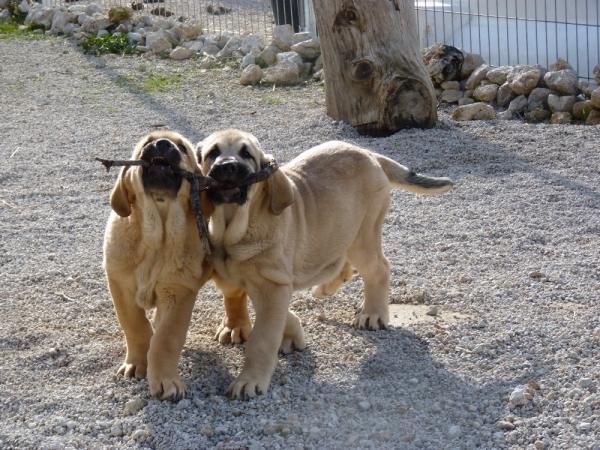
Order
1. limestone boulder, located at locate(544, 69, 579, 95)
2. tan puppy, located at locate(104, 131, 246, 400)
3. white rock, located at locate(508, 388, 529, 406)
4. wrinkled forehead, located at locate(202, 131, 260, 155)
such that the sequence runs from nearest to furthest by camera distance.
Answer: white rock, located at locate(508, 388, 529, 406), tan puppy, located at locate(104, 131, 246, 400), wrinkled forehead, located at locate(202, 131, 260, 155), limestone boulder, located at locate(544, 69, 579, 95)

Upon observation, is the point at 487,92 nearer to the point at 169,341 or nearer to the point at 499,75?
the point at 499,75

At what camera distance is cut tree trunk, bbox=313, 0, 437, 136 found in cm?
952

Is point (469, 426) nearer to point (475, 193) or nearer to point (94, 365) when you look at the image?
point (94, 365)

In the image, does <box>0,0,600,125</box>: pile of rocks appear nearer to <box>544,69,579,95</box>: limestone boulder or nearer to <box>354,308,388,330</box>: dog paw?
<box>544,69,579,95</box>: limestone boulder

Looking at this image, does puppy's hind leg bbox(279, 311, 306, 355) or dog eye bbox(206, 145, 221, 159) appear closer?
dog eye bbox(206, 145, 221, 159)

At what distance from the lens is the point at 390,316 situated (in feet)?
19.2

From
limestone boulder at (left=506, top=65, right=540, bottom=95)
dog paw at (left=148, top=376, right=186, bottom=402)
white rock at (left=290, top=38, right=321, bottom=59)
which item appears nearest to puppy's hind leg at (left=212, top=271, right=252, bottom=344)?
dog paw at (left=148, top=376, right=186, bottom=402)

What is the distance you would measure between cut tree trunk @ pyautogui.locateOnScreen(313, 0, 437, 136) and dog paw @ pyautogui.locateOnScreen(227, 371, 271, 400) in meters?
5.56

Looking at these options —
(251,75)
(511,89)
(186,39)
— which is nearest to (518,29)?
(511,89)

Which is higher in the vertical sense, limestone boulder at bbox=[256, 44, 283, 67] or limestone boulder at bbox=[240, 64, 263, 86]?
limestone boulder at bbox=[256, 44, 283, 67]

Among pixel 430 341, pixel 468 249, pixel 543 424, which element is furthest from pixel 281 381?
pixel 468 249

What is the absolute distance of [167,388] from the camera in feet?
14.9

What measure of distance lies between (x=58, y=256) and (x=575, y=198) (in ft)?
14.6

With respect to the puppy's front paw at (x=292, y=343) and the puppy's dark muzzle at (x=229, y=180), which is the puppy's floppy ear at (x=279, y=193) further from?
the puppy's front paw at (x=292, y=343)
